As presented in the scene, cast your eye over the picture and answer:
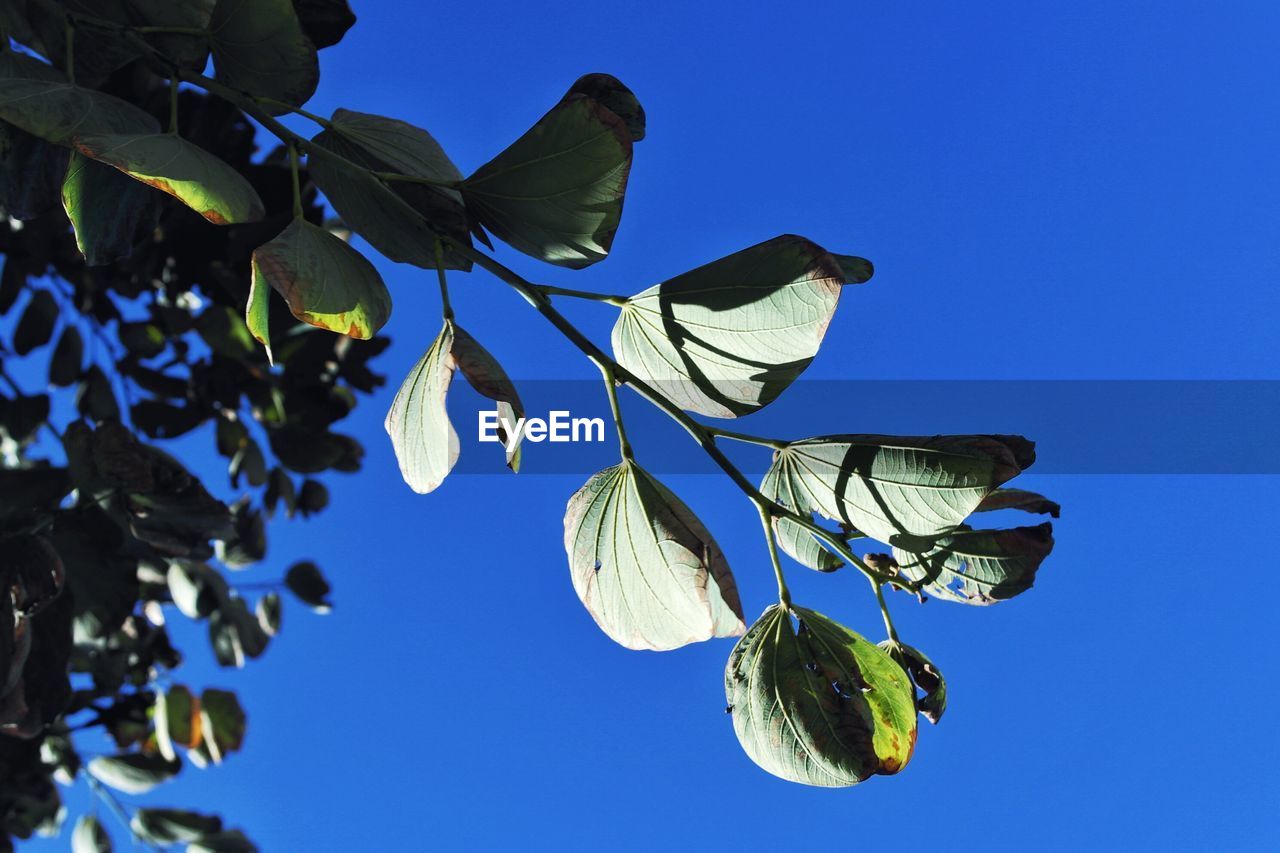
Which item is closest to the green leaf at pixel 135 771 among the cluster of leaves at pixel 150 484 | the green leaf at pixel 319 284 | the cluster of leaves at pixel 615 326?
the cluster of leaves at pixel 150 484

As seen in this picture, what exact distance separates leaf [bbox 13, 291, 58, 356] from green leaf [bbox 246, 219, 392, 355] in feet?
3.50

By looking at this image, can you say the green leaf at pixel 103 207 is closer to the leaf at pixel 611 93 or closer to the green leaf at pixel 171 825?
the leaf at pixel 611 93

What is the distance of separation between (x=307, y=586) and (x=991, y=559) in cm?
125

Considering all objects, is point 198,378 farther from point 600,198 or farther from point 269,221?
point 600,198

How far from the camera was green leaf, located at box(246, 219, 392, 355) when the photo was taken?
40cm

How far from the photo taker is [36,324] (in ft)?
4.27

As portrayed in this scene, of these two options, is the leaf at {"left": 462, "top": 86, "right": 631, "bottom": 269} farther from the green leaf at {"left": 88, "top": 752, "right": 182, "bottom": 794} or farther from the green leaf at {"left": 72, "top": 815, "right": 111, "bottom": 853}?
the green leaf at {"left": 72, "top": 815, "right": 111, "bottom": 853}

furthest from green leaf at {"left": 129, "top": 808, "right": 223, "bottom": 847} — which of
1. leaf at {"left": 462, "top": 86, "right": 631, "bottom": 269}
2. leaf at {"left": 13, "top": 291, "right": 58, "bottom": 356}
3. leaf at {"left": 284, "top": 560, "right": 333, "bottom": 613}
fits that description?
leaf at {"left": 462, "top": 86, "right": 631, "bottom": 269}

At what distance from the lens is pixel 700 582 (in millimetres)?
444

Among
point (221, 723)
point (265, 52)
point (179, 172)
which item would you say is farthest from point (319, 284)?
point (221, 723)

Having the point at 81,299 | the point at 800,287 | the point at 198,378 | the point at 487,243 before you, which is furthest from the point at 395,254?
the point at 81,299

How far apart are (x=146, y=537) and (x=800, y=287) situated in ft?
2.12

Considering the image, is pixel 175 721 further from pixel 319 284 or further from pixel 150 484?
pixel 319 284

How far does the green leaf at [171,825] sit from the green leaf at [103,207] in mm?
1092
